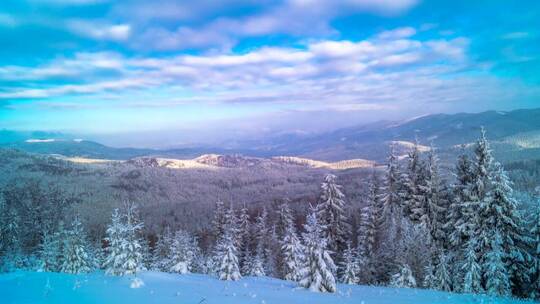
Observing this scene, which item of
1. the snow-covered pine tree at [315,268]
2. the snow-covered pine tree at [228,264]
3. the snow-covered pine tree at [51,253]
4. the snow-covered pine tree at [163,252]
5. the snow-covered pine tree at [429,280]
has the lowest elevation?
the snow-covered pine tree at [163,252]

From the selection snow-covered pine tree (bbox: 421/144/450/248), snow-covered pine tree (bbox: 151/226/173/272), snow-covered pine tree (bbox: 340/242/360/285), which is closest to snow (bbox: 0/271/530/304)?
snow-covered pine tree (bbox: 340/242/360/285)

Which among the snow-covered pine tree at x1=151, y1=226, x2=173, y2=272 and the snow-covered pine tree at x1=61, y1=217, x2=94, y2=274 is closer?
the snow-covered pine tree at x1=61, y1=217, x2=94, y2=274

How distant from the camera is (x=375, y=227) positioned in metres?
43.0

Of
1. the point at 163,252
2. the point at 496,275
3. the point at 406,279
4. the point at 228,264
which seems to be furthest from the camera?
the point at 163,252

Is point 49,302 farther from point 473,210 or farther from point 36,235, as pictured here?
point 36,235

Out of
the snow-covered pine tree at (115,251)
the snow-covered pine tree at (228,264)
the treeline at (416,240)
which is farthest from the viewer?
the snow-covered pine tree at (228,264)

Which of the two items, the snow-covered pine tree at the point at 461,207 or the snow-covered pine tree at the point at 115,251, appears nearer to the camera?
the snow-covered pine tree at the point at 115,251

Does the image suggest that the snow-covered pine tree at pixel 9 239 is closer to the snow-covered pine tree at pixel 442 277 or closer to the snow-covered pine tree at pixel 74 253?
the snow-covered pine tree at pixel 74 253

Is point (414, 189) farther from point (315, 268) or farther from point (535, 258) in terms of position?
point (315, 268)

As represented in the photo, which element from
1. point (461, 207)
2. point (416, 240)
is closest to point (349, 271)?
point (416, 240)

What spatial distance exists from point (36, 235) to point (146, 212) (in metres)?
105

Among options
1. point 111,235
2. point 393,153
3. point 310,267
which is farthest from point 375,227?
point 111,235

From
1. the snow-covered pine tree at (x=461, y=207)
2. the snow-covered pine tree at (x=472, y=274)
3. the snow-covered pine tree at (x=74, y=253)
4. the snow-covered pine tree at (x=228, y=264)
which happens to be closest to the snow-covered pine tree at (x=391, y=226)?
the snow-covered pine tree at (x=461, y=207)

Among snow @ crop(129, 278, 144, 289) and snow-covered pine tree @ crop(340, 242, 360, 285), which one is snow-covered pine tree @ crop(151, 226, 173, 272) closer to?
snow-covered pine tree @ crop(340, 242, 360, 285)
